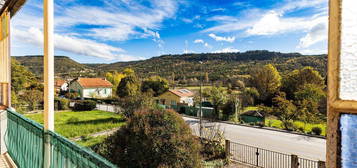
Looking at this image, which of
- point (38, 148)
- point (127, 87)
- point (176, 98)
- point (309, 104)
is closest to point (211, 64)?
point (176, 98)

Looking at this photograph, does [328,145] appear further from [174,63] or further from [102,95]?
[174,63]

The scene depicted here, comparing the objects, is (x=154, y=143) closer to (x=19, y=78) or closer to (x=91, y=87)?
(x=19, y=78)

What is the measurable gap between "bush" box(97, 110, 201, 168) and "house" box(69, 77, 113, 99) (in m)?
25.5

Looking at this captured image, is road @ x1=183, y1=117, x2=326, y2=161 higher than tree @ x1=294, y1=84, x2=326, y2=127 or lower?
lower

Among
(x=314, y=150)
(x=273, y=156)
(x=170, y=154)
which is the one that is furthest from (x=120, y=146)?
(x=314, y=150)

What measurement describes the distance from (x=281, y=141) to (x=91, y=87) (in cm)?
2554

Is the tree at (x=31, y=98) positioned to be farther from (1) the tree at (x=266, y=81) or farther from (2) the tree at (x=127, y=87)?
(1) the tree at (x=266, y=81)

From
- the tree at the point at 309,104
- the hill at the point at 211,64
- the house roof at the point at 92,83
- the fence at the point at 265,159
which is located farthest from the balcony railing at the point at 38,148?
the hill at the point at 211,64

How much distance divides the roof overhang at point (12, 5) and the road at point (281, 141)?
6.58 m

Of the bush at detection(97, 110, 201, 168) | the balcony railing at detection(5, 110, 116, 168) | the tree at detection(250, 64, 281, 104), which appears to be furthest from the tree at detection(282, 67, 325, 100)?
the balcony railing at detection(5, 110, 116, 168)

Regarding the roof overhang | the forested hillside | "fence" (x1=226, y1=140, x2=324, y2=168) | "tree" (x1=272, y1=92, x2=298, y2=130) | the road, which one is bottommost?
the road

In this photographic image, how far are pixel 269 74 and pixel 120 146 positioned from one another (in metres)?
21.2

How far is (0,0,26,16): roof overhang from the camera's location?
2859 millimetres

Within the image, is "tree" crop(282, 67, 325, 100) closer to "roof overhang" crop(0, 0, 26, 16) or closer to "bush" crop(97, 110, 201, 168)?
"bush" crop(97, 110, 201, 168)
